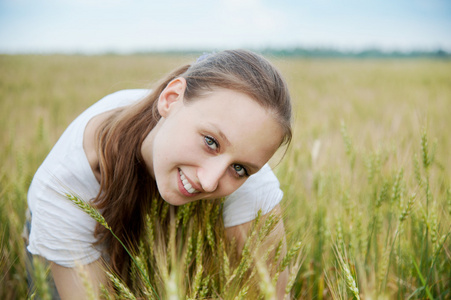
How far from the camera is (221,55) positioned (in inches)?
52.5

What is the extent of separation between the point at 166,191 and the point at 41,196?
502 mm

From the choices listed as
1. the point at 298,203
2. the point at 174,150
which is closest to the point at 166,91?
the point at 174,150

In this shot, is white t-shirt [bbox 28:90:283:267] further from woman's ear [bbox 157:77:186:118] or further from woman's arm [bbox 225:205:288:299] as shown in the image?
woman's ear [bbox 157:77:186:118]

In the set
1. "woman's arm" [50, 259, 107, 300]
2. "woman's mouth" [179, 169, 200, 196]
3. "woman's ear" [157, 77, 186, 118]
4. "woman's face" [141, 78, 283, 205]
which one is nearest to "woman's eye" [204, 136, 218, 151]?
"woman's face" [141, 78, 283, 205]

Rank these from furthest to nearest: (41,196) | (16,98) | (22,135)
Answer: (16,98)
(22,135)
(41,196)

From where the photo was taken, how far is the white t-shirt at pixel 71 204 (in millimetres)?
1268

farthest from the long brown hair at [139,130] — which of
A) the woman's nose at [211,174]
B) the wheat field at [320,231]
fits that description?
the woman's nose at [211,174]

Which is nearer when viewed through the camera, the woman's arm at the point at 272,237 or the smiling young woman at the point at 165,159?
the smiling young woman at the point at 165,159

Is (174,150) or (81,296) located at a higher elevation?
(174,150)

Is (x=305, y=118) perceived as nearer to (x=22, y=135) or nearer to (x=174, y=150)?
(x=22, y=135)

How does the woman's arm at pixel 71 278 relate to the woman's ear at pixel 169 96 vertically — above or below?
below

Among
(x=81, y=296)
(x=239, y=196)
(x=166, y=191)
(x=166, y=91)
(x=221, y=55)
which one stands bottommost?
(x=81, y=296)

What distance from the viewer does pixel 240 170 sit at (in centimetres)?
116

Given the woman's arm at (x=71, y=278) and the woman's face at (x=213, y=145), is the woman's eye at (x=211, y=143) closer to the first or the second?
the woman's face at (x=213, y=145)
